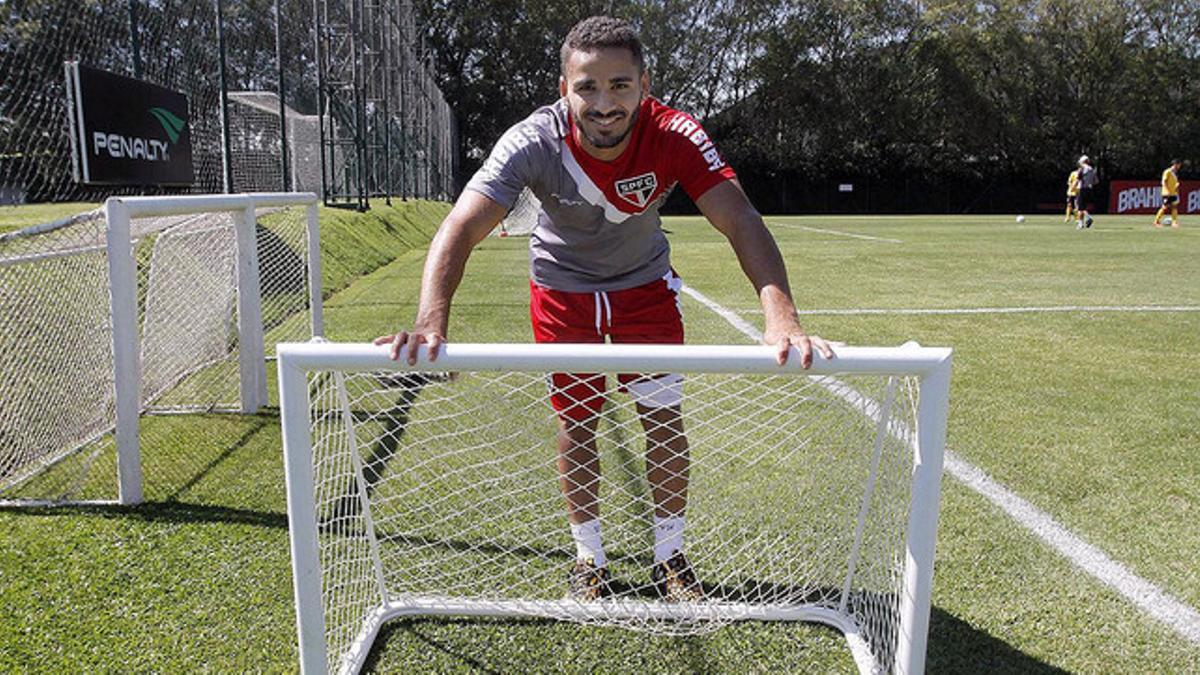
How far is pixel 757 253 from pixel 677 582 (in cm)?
116

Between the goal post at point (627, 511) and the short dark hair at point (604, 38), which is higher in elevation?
the short dark hair at point (604, 38)

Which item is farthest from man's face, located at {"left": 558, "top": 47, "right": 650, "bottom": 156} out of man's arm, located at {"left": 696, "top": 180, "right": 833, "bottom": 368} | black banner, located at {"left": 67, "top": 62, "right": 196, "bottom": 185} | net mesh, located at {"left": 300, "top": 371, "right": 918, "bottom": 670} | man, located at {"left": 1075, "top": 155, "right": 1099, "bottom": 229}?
man, located at {"left": 1075, "top": 155, "right": 1099, "bottom": 229}

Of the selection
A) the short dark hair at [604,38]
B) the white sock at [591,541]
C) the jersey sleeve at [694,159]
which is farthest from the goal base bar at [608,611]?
the short dark hair at [604,38]

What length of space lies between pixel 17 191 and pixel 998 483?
6.43m

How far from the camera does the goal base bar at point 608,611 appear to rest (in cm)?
284

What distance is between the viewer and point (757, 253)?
2.47 meters

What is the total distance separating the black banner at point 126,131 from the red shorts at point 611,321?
4.57 m

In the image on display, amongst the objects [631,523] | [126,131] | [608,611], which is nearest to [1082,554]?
[631,523]

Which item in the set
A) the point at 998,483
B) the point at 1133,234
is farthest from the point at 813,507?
the point at 1133,234

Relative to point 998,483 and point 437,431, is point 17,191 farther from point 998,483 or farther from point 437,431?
point 998,483

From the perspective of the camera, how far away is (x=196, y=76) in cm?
896

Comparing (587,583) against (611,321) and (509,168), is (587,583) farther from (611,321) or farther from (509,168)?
(509,168)

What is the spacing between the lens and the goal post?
79.7 inches

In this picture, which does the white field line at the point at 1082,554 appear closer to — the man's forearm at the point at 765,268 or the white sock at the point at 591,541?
the man's forearm at the point at 765,268
